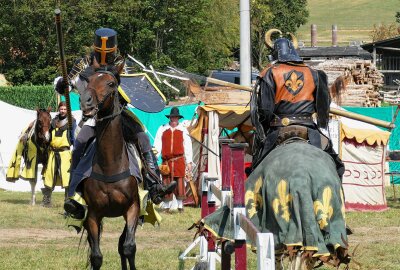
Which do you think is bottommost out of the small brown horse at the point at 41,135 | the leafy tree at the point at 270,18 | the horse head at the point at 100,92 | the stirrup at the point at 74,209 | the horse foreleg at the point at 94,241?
the leafy tree at the point at 270,18

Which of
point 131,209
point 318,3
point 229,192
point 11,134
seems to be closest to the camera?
point 229,192

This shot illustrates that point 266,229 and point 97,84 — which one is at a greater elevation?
point 97,84

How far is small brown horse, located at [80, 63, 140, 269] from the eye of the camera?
9.84m

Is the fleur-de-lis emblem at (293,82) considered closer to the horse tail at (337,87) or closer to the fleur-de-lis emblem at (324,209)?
the fleur-de-lis emblem at (324,209)

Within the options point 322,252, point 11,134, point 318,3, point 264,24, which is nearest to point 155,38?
point 11,134

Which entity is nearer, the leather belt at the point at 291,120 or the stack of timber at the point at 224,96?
the leather belt at the point at 291,120

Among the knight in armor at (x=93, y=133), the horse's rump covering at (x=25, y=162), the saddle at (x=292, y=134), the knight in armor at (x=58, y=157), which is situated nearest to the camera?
the saddle at (x=292, y=134)

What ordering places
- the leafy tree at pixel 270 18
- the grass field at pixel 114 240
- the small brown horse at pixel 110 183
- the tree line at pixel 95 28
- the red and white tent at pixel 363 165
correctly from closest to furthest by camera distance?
the small brown horse at pixel 110 183 → the grass field at pixel 114 240 → the red and white tent at pixel 363 165 → the tree line at pixel 95 28 → the leafy tree at pixel 270 18

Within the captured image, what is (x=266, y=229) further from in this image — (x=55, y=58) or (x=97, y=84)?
(x=55, y=58)

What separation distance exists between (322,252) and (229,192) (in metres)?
1.02

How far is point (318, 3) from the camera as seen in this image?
442 feet

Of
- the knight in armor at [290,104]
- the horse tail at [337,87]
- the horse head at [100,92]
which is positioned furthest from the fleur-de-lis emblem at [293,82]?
the horse tail at [337,87]

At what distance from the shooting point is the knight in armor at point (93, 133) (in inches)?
400

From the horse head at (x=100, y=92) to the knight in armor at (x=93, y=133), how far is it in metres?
0.07
